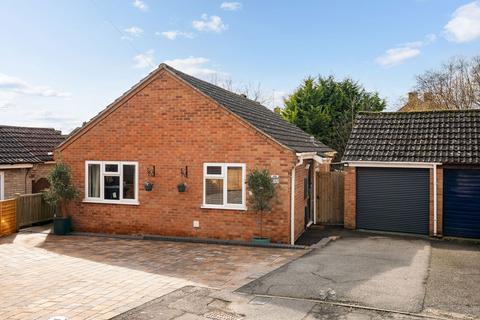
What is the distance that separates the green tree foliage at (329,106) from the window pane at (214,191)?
55.8ft

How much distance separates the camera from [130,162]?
579 inches

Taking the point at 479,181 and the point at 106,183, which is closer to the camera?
the point at 479,181

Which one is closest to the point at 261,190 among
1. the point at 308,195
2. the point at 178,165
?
the point at 178,165

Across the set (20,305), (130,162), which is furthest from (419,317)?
(130,162)

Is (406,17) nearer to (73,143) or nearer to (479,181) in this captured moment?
(479,181)

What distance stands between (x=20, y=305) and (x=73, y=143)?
8829 millimetres

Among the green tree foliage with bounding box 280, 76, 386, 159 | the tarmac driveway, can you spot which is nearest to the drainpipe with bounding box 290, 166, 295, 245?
the tarmac driveway

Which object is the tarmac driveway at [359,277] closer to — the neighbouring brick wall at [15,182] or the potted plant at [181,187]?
the potted plant at [181,187]

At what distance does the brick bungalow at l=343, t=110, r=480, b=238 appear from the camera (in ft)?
45.6

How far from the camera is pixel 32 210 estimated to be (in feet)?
54.5

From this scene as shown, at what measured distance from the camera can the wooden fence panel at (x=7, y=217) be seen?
14805mm

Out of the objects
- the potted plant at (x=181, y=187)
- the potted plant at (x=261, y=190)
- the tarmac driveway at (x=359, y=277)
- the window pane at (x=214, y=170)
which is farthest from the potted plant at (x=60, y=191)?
the tarmac driveway at (x=359, y=277)

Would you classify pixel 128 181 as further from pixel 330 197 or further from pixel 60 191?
pixel 330 197

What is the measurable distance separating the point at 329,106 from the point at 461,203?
1783cm
